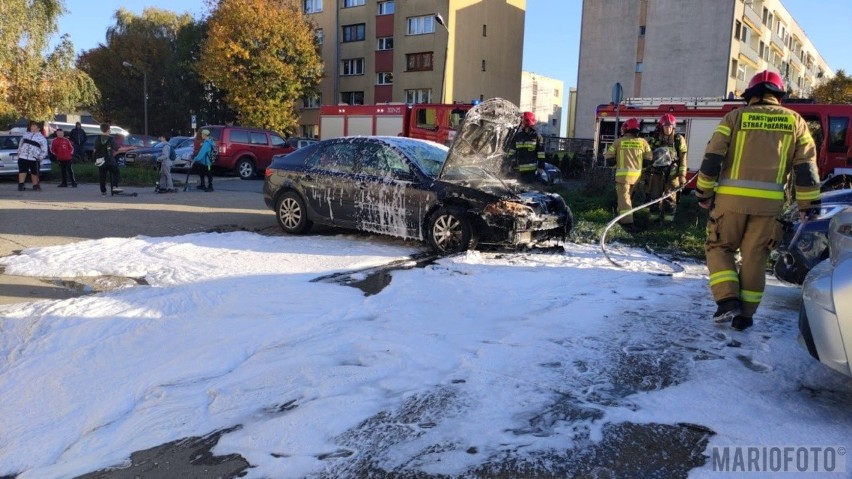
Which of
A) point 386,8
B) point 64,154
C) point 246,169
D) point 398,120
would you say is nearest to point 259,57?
point 386,8

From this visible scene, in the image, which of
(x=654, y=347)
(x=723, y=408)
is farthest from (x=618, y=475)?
(x=654, y=347)

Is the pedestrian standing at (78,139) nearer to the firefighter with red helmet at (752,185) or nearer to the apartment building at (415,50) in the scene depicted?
the apartment building at (415,50)

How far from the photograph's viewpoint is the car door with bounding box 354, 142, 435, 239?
26.4ft

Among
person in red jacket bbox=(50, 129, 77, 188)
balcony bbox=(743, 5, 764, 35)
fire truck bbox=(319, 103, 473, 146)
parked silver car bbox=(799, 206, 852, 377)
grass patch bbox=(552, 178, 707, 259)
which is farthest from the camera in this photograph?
balcony bbox=(743, 5, 764, 35)

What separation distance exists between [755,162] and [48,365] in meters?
5.25

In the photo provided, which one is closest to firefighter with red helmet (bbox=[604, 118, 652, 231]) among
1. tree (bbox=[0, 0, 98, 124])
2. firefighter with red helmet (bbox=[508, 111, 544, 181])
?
firefighter with red helmet (bbox=[508, 111, 544, 181])

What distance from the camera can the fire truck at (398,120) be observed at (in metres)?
19.8

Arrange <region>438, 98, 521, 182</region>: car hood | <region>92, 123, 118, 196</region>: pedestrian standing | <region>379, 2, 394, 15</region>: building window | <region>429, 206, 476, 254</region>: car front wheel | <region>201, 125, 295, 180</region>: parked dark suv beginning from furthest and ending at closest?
1. <region>379, 2, 394, 15</region>: building window
2. <region>201, 125, 295, 180</region>: parked dark suv
3. <region>92, 123, 118, 196</region>: pedestrian standing
4. <region>438, 98, 521, 182</region>: car hood
5. <region>429, 206, 476, 254</region>: car front wheel

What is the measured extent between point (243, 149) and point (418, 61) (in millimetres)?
20455

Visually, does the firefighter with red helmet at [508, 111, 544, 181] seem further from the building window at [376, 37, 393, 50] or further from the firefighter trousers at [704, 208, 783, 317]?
the building window at [376, 37, 393, 50]

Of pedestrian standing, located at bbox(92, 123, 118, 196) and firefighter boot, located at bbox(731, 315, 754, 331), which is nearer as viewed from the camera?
firefighter boot, located at bbox(731, 315, 754, 331)

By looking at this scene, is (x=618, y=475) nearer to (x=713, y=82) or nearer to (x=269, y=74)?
(x=269, y=74)

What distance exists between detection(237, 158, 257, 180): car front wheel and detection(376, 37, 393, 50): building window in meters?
21.5

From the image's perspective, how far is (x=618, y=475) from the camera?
109 inches
